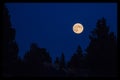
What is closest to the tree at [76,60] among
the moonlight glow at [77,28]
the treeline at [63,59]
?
the treeline at [63,59]

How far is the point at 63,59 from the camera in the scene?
2027 millimetres

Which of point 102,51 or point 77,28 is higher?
point 77,28

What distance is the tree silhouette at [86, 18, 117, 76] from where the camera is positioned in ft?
6.27

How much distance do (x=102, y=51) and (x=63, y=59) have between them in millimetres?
342

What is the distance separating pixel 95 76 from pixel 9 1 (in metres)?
0.95

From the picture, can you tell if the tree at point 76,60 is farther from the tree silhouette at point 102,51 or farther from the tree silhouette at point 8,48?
the tree silhouette at point 8,48

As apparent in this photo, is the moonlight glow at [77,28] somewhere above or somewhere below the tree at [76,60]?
above

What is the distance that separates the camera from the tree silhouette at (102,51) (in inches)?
75.3

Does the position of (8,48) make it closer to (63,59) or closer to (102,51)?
(63,59)

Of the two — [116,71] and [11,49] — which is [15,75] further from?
[116,71]

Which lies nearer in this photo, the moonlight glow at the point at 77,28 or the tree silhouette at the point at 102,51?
the tree silhouette at the point at 102,51

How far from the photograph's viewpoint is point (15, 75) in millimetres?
1919

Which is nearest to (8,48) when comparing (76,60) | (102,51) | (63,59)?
(63,59)

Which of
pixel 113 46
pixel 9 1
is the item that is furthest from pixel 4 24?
pixel 113 46
